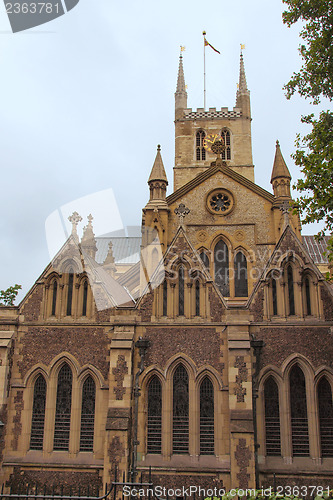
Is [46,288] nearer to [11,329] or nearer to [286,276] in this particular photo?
[11,329]

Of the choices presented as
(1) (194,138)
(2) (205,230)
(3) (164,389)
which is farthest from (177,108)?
(3) (164,389)

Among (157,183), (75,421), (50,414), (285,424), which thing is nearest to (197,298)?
(285,424)

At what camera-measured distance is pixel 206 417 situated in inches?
644

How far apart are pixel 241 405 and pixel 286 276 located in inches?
184

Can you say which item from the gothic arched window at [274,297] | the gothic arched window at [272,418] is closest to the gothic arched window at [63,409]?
the gothic arched window at [272,418]

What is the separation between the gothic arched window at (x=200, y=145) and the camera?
42.9m

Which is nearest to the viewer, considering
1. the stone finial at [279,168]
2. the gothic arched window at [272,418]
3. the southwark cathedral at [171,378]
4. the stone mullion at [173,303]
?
the southwark cathedral at [171,378]

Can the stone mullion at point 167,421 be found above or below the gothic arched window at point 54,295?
below

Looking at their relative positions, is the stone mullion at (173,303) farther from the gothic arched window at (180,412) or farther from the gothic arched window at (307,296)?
the gothic arched window at (307,296)

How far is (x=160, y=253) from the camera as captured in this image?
83.8 feet

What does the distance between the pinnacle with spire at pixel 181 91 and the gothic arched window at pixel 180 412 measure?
109 feet

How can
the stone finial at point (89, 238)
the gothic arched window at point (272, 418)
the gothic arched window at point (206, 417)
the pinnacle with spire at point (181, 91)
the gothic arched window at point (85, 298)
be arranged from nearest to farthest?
the gothic arched window at point (272, 418) < the gothic arched window at point (206, 417) < the gothic arched window at point (85, 298) < the stone finial at point (89, 238) < the pinnacle with spire at point (181, 91)

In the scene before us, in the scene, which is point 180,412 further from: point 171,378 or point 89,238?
point 89,238
